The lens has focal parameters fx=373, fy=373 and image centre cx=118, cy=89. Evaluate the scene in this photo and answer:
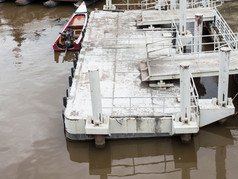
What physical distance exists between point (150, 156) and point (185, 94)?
2.39m

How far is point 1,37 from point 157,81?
12817mm

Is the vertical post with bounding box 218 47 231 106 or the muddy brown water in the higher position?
the vertical post with bounding box 218 47 231 106

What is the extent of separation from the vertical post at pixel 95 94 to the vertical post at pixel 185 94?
2.34 m

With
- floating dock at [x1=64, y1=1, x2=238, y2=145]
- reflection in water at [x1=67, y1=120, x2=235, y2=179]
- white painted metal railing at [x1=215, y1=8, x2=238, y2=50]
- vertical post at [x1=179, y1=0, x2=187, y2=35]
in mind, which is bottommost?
reflection in water at [x1=67, y1=120, x2=235, y2=179]

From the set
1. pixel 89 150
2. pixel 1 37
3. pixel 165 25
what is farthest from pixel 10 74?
pixel 165 25

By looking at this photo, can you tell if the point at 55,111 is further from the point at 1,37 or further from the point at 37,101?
the point at 1,37

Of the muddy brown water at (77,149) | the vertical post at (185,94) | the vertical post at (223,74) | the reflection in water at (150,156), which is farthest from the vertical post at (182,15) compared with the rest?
the vertical post at (185,94)

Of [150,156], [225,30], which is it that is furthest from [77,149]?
[225,30]

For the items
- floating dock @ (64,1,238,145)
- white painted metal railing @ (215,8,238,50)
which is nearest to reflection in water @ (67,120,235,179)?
floating dock @ (64,1,238,145)

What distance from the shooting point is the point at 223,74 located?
11180 mm

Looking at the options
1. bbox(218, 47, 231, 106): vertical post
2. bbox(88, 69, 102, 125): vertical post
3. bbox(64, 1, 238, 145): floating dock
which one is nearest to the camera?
bbox(88, 69, 102, 125): vertical post

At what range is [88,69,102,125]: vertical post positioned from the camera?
406 inches

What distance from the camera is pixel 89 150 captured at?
470 inches

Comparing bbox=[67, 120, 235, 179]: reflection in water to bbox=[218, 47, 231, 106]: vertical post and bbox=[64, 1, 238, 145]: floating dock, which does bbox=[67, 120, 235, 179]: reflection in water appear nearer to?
bbox=[64, 1, 238, 145]: floating dock
